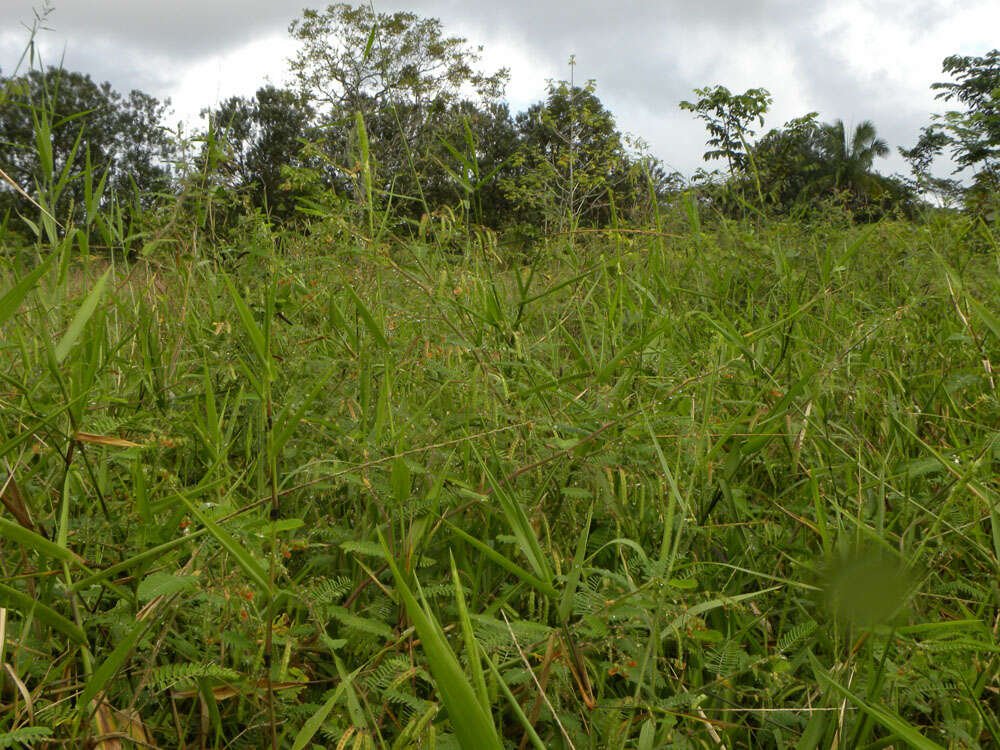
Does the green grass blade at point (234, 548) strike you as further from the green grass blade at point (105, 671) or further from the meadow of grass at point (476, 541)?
the green grass blade at point (105, 671)

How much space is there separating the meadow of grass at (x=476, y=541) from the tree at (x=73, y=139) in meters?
0.36

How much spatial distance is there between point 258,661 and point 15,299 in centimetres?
59

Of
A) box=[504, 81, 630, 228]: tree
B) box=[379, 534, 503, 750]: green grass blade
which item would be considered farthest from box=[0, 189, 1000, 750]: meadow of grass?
box=[504, 81, 630, 228]: tree

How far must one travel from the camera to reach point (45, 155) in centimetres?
134

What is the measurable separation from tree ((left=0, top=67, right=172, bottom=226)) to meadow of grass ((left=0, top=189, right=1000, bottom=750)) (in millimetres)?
355

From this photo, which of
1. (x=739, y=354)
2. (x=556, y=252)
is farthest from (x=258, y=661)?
(x=556, y=252)

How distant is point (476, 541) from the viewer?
2.65 feet

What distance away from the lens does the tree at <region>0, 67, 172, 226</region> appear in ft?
4.51

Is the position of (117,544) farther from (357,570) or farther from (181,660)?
(357,570)

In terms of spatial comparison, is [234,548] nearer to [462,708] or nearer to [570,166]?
[462,708]

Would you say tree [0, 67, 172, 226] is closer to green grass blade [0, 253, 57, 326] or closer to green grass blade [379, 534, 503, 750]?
green grass blade [0, 253, 57, 326]

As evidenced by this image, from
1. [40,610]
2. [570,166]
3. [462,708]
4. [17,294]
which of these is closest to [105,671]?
[40,610]

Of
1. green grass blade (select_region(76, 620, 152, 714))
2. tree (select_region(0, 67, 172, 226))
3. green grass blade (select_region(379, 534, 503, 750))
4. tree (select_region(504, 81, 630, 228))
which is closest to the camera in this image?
green grass blade (select_region(379, 534, 503, 750))

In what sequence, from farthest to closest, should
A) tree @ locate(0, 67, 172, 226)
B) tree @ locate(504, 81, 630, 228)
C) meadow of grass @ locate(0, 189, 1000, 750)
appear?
tree @ locate(504, 81, 630, 228)
tree @ locate(0, 67, 172, 226)
meadow of grass @ locate(0, 189, 1000, 750)
